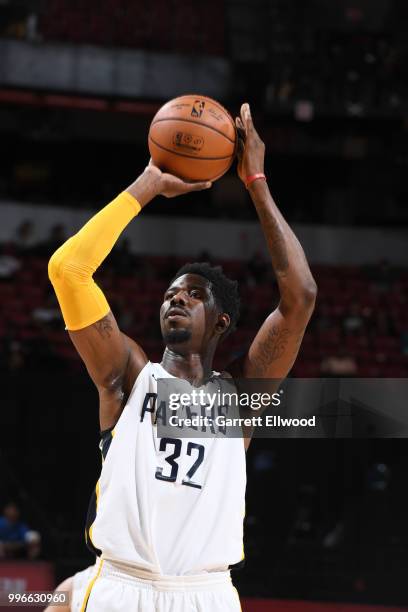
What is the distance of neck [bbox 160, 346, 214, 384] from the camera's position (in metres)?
3.32

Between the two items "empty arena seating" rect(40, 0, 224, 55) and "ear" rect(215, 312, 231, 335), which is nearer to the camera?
"ear" rect(215, 312, 231, 335)

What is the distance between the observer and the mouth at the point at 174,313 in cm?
328

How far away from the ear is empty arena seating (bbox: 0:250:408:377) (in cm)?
712

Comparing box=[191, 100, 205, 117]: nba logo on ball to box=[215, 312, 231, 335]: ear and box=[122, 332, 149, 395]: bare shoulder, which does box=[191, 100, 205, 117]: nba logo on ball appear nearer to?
box=[215, 312, 231, 335]: ear

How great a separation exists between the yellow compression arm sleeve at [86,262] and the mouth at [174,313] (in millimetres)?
258

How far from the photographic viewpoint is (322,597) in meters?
7.95

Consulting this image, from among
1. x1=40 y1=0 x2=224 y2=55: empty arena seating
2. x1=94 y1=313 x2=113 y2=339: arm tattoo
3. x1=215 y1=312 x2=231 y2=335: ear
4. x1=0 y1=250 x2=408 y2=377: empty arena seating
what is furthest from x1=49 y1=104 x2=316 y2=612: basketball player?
x1=40 y1=0 x2=224 y2=55: empty arena seating

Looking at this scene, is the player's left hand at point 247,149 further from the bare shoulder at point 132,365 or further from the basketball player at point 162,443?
the bare shoulder at point 132,365

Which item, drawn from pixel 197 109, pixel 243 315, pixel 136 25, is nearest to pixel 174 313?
pixel 197 109

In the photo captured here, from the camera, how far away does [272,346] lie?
3.28 m

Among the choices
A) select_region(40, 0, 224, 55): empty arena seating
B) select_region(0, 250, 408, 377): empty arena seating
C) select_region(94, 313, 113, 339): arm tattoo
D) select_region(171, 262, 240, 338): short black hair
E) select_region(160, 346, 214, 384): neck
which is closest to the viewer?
select_region(94, 313, 113, 339): arm tattoo

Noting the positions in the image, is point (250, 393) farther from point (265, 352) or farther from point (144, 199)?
point (144, 199)

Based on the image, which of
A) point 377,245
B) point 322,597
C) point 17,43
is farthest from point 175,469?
point 377,245

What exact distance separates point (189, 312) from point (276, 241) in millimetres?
400
